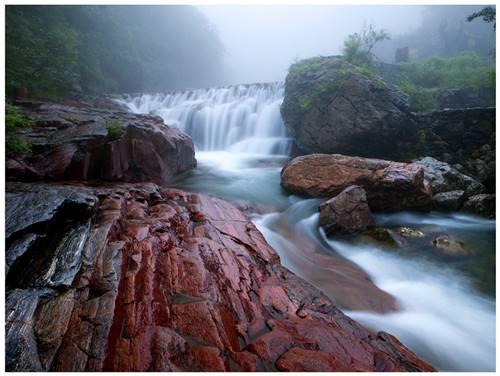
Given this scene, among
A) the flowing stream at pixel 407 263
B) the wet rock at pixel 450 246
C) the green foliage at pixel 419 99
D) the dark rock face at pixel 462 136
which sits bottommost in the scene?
the flowing stream at pixel 407 263

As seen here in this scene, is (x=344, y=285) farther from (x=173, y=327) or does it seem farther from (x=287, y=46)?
(x=287, y=46)

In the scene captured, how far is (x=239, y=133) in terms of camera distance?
13.8 metres

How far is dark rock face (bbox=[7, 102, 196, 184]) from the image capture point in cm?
461

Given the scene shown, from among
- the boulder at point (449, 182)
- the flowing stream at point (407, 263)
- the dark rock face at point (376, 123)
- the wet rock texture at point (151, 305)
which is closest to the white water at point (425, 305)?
the flowing stream at point (407, 263)

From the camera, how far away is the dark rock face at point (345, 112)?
9.94 metres

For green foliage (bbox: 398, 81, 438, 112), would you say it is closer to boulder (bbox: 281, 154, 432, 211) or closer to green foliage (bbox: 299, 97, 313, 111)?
green foliage (bbox: 299, 97, 313, 111)

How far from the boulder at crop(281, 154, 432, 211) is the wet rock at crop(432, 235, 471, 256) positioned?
4.38 ft

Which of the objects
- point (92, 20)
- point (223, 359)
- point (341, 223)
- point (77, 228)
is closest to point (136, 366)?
point (223, 359)

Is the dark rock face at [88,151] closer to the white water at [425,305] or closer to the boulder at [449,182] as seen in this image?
the white water at [425,305]

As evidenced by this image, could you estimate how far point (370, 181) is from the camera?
621 cm

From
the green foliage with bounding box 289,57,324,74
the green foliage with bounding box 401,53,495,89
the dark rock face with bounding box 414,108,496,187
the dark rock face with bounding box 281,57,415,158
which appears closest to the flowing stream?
the dark rock face with bounding box 281,57,415,158

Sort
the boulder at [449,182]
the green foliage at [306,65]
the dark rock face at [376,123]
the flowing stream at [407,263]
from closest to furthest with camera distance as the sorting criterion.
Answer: the flowing stream at [407,263] → the boulder at [449,182] → the dark rock face at [376,123] → the green foliage at [306,65]

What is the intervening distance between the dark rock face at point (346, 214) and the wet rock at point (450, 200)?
241 centimetres

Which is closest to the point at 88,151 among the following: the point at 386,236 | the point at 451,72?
the point at 386,236
